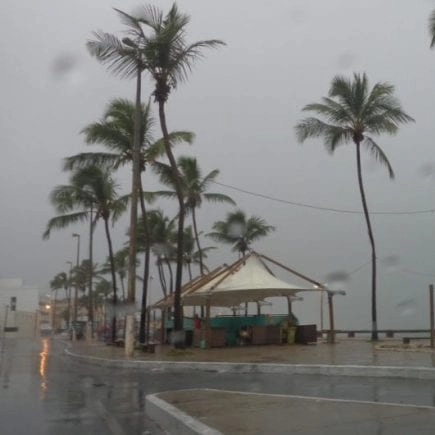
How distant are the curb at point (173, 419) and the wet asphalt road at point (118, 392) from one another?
17cm

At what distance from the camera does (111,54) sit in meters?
23.7

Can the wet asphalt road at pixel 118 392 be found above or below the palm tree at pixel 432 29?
below

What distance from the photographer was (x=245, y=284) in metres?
26.4

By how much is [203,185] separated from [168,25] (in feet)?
44.6

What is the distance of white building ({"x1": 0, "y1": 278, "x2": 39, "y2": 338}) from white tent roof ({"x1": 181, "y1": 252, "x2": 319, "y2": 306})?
58.0m

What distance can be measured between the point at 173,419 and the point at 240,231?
121 ft

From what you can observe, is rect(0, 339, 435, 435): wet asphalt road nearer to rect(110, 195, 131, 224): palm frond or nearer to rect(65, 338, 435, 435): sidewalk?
rect(65, 338, 435, 435): sidewalk

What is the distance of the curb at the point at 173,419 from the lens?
8.31m

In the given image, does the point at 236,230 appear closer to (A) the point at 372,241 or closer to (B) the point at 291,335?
(A) the point at 372,241

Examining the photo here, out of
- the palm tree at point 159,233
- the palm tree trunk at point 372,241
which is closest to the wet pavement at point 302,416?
the palm tree trunk at point 372,241

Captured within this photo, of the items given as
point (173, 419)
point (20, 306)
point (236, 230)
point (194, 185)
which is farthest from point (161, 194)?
point (20, 306)

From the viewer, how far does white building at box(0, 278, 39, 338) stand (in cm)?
8919

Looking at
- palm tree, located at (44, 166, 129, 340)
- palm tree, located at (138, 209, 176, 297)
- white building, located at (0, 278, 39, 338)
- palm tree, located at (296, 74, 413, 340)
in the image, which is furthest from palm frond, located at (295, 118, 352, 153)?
white building, located at (0, 278, 39, 338)

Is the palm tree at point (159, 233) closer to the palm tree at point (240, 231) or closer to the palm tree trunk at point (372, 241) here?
the palm tree at point (240, 231)
